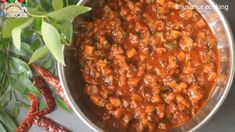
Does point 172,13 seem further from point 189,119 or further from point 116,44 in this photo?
point 189,119

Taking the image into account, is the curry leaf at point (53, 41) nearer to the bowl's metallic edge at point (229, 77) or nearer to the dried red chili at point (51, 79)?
the dried red chili at point (51, 79)

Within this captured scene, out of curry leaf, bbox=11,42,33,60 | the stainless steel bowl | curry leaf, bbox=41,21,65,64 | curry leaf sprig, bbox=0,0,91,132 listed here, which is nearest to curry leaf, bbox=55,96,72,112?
curry leaf sprig, bbox=0,0,91,132

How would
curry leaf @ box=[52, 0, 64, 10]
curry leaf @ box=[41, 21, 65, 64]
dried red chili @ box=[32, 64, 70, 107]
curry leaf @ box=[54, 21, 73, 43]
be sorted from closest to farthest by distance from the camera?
curry leaf @ box=[41, 21, 65, 64]
curry leaf @ box=[54, 21, 73, 43]
curry leaf @ box=[52, 0, 64, 10]
dried red chili @ box=[32, 64, 70, 107]

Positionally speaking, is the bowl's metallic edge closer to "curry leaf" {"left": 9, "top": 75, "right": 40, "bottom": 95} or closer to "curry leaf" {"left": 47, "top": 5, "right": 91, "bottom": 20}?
"curry leaf" {"left": 47, "top": 5, "right": 91, "bottom": 20}

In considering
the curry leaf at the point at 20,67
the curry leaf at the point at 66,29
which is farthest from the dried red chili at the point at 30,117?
the curry leaf at the point at 66,29

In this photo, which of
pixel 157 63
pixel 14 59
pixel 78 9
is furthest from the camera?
pixel 14 59

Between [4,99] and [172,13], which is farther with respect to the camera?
[4,99]

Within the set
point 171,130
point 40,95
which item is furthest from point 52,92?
point 171,130
